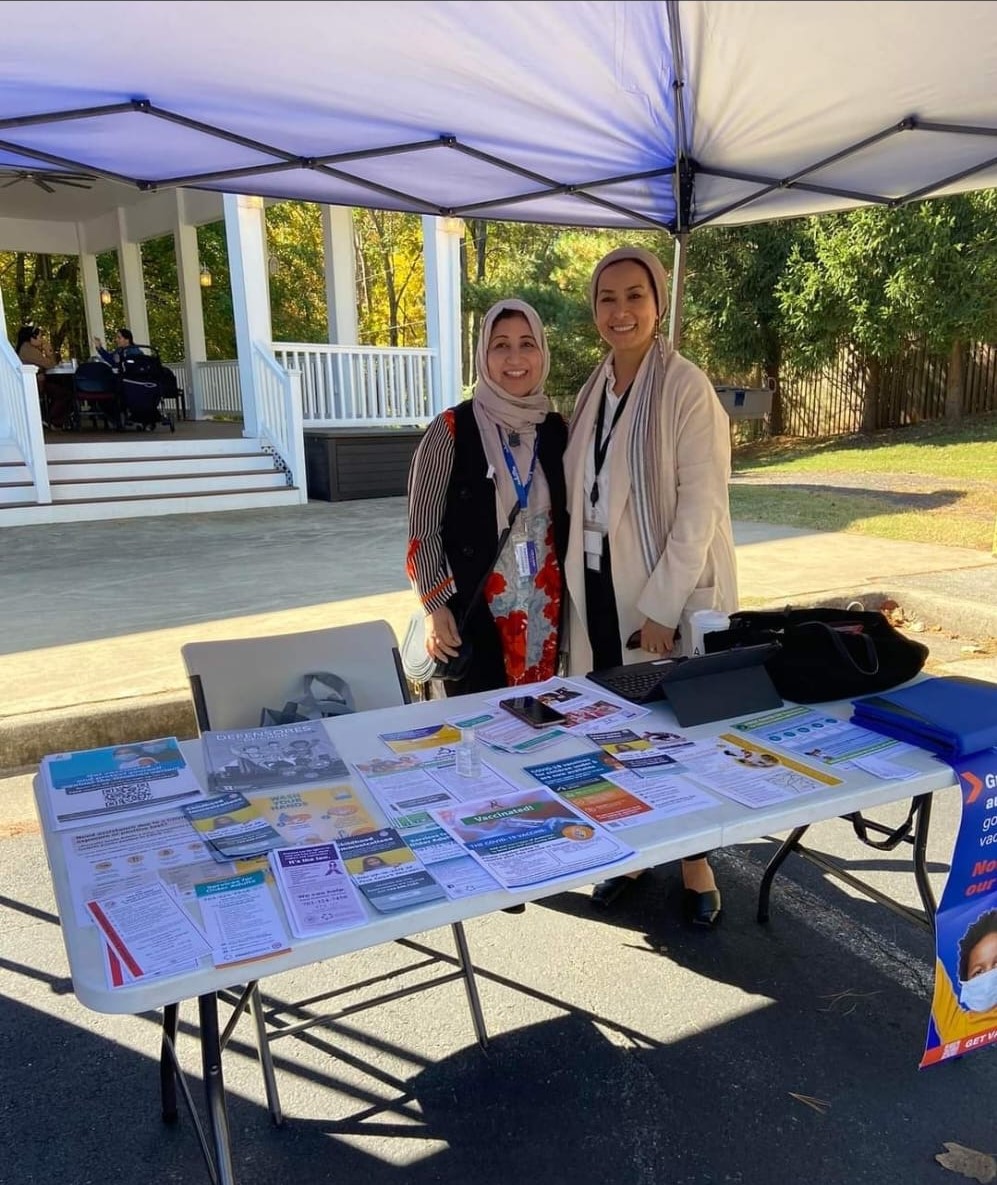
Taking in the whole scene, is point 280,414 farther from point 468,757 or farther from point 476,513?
point 468,757

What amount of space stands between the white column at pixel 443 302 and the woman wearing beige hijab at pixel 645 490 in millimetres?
7824

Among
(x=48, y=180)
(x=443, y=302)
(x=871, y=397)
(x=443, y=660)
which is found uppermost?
(x=48, y=180)

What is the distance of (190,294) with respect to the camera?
541 inches

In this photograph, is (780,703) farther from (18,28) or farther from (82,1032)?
(18,28)

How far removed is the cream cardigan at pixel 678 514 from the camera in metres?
2.45

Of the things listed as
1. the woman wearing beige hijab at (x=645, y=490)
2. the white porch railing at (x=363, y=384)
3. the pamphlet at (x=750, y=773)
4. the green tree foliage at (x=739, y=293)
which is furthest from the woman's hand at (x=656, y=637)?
the green tree foliage at (x=739, y=293)

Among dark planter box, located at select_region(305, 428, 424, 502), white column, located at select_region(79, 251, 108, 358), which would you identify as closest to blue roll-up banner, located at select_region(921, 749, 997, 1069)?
dark planter box, located at select_region(305, 428, 424, 502)

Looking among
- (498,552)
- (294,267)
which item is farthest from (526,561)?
(294,267)

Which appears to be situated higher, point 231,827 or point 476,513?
point 476,513

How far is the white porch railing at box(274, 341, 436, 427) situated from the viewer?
10.6 metres

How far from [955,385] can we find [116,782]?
59.1ft

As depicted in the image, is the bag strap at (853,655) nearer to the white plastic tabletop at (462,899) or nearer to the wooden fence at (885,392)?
the white plastic tabletop at (462,899)

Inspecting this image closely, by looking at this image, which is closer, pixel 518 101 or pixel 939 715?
pixel 939 715

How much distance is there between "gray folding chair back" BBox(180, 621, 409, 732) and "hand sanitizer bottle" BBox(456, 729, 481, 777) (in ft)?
1.96
